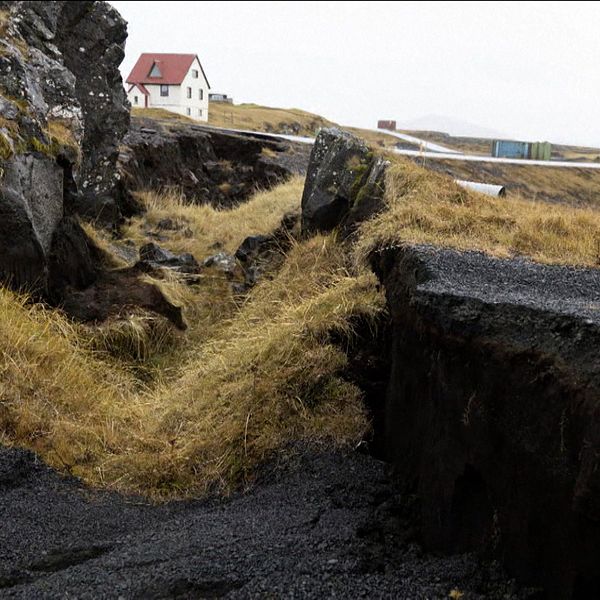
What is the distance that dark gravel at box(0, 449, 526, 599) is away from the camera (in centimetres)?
365

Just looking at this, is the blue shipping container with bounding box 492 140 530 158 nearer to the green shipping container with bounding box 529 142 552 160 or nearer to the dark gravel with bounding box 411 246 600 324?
the green shipping container with bounding box 529 142 552 160

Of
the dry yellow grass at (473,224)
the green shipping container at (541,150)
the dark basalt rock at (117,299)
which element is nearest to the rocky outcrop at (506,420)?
the dry yellow grass at (473,224)

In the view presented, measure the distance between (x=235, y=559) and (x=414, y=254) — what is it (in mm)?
2419

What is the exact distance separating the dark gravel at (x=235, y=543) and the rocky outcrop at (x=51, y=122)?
3.14 meters

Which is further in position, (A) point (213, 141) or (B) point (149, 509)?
(A) point (213, 141)

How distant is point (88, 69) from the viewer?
12.3m

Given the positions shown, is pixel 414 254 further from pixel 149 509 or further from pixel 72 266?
pixel 72 266

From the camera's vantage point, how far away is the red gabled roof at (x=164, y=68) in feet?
182

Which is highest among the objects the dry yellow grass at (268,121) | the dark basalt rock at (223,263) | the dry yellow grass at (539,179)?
the dry yellow grass at (268,121)

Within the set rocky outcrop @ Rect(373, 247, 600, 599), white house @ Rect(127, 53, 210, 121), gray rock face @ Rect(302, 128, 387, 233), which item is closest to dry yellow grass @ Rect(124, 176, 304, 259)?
gray rock face @ Rect(302, 128, 387, 233)

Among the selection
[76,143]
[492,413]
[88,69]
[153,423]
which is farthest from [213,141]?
[492,413]

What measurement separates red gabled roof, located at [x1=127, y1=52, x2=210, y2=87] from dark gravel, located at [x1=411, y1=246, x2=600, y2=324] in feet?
173

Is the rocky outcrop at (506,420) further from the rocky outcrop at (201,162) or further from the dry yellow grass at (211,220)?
the rocky outcrop at (201,162)

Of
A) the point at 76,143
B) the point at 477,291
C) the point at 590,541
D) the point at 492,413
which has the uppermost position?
the point at 76,143
